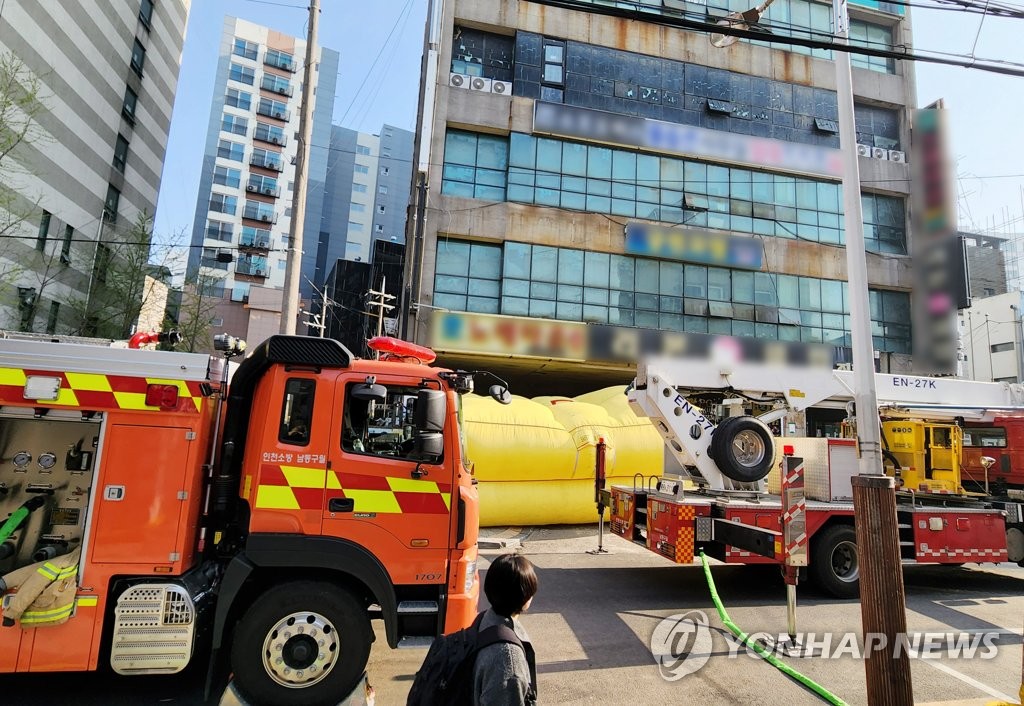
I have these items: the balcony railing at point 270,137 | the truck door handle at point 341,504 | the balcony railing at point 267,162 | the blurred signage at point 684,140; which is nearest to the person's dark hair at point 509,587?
the truck door handle at point 341,504

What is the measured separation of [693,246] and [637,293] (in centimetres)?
314

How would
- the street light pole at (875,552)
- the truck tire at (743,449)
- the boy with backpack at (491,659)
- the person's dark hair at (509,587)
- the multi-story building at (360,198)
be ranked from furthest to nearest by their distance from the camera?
1. the multi-story building at (360,198)
2. the truck tire at (743,449)
3. the street light pole at (875,552)
4. the person's dark hair at (509,587)
5. the boy with backpack at (491,659)

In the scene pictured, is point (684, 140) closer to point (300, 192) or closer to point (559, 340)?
point (559, 340)

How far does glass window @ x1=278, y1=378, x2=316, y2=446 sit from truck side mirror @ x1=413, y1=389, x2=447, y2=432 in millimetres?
866

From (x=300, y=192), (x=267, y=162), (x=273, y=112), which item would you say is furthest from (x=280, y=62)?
(x=300, y=192)

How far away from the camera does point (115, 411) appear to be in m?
4.05

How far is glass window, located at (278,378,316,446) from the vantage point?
436cm

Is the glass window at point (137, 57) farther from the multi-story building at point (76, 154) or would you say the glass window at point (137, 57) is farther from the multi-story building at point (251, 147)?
the multi-story building at point (251, 147)

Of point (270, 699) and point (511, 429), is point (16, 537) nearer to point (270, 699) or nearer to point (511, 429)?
point (270, 699)

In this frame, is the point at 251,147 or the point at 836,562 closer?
the point at 836,562

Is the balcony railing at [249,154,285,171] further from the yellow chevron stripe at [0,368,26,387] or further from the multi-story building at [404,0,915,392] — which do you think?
the yellow chevron stripe at [0,368,26,387]

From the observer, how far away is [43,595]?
3719 mm

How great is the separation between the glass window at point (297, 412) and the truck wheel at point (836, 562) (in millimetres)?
6879

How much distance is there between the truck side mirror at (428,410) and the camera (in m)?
4.24
